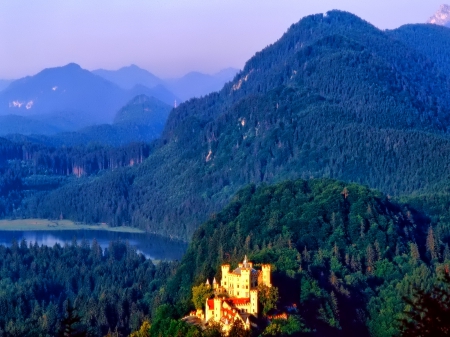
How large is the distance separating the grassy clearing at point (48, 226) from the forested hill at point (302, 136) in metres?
3.42

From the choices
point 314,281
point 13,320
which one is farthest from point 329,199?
point 13,320

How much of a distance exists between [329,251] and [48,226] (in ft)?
278

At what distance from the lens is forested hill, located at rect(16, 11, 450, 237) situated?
430 feet

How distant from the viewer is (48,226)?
151750 millimetres

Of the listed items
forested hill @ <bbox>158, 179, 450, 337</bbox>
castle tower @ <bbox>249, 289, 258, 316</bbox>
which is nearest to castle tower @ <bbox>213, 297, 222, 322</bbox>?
castle tower @ <bbox>249, 289, 258, 316</bbox>

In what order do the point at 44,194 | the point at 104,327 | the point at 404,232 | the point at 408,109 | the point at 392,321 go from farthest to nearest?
1. the point at 44,194
2. the point at 408,109
3. the point at 404,232
4. the point at 104,327
5. the point at 392,321

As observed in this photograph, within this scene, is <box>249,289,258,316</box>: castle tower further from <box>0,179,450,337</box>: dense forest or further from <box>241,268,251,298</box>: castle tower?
<box>241,268,251,298</box>: castle tower

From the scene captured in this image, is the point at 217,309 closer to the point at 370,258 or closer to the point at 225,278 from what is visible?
the point at 225,278

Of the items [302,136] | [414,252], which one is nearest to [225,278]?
[414,252]

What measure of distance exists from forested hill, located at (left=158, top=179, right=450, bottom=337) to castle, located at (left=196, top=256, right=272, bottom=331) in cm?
241

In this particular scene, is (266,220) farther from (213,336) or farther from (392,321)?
(213,336)

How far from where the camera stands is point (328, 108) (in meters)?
151

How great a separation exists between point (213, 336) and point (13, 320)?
113 feet

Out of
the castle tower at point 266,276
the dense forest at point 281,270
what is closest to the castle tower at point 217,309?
the dense forest at point 281,270
